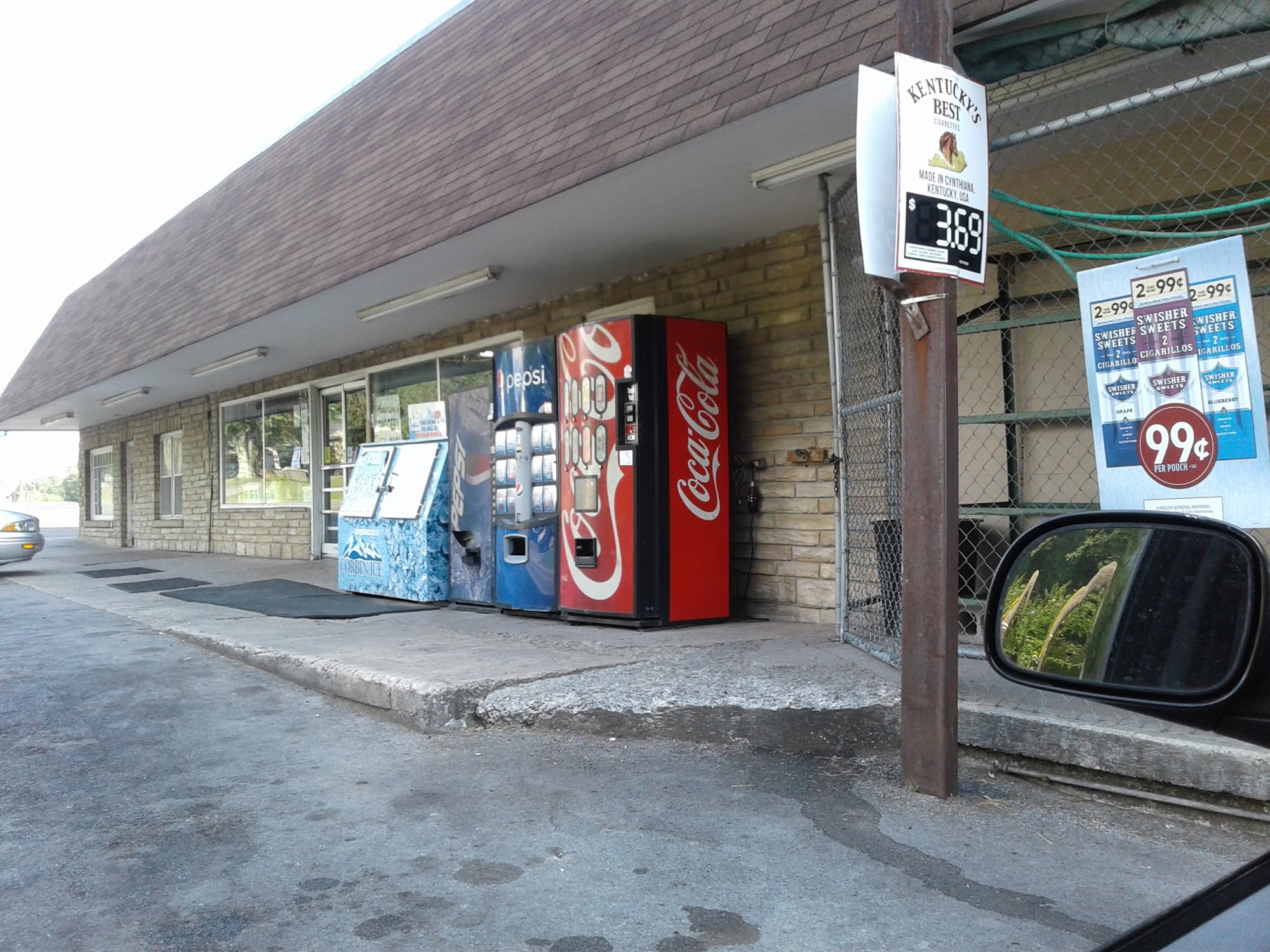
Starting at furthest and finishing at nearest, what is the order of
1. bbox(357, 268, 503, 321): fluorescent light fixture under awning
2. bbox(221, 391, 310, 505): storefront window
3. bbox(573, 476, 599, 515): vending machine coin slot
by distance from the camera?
bbox(221, 391, 310, 505): storefront window, bbox(357, 268, 503, 321): fluorescent light fixture under awning, bbox(573, 476, 599, 515): vending machine coin slot

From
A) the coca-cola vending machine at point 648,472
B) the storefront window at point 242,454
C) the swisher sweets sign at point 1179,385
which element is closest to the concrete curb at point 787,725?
the swisher sweets sign at point 1179,385

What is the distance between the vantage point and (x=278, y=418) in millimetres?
15188

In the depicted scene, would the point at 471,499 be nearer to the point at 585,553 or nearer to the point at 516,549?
the point at 516,549

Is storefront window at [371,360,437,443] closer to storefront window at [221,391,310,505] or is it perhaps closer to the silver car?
storefront window at [221,391,310,505]

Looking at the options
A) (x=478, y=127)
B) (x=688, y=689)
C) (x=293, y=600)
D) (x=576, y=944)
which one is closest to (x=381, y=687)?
(x=688, y=689)

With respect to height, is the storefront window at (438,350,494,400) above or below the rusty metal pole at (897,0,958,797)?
above

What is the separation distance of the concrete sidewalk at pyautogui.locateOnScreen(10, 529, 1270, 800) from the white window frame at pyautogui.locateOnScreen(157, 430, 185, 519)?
11545 millimetres

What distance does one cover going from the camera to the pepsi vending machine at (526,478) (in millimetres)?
7711

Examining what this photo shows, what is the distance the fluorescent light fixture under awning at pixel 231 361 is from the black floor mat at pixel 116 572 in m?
2.98

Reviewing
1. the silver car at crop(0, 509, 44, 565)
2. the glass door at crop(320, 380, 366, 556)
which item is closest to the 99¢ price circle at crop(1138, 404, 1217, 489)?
the glass door at crop(320, 380, 366, 556)

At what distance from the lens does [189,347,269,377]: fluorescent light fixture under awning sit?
12484 mm

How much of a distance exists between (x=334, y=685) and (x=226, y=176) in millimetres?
11039

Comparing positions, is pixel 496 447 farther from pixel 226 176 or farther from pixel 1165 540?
pixel 226 176

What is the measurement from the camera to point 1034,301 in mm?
6137
